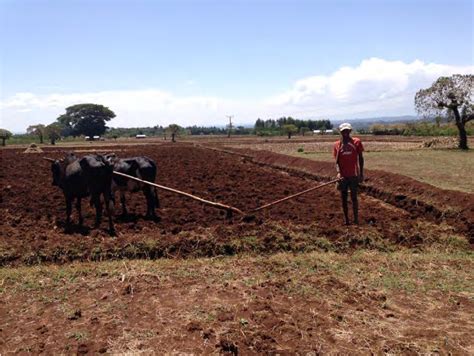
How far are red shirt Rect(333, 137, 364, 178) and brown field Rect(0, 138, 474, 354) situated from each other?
128 centimetres

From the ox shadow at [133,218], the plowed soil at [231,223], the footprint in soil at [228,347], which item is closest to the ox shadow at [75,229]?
the plowed soil at [231,223]

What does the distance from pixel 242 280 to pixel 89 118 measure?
106 metres

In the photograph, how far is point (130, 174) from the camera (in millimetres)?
11633

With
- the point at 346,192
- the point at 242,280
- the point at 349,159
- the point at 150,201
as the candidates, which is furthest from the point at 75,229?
the point at 349,159

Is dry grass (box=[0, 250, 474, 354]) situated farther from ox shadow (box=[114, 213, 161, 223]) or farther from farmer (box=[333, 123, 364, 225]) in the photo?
ox shadow (box=[114, 213, 161, 223])

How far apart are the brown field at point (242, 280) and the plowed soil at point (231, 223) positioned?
0.04 metres

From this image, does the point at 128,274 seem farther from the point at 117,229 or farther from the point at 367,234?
the point at 367,234

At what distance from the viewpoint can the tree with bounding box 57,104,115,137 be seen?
104 meters

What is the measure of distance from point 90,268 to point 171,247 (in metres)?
1.60

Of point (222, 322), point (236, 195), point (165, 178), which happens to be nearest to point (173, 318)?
point (222, 322)

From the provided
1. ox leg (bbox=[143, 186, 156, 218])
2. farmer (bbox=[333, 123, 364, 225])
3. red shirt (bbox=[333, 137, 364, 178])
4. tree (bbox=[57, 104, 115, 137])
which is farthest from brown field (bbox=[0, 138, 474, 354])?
A: tree (bbox=[57, 104, 115, 137])

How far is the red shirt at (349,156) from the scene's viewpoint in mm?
9641

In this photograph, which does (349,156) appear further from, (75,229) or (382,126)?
(382,126)

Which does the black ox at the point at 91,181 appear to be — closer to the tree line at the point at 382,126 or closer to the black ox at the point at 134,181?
the black ox at the point at 134,181
